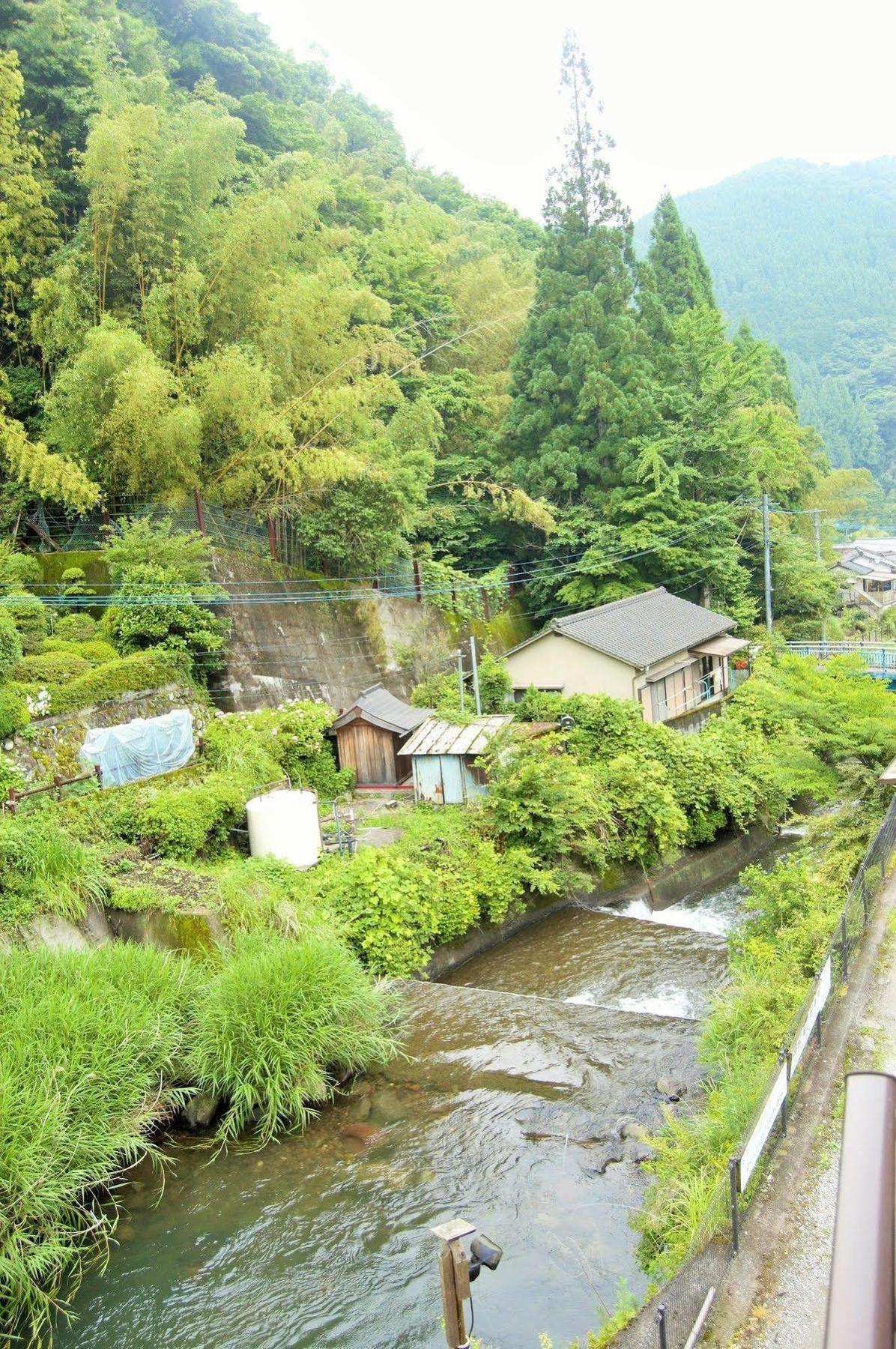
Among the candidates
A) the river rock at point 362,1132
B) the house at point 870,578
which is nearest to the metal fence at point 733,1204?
the river rock at point 362,1132

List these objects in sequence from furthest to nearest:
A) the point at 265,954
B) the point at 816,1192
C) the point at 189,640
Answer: the point at 189,640 < the point at 265,954 < the point at 816,1192

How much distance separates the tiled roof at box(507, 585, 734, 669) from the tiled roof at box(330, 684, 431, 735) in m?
4.37

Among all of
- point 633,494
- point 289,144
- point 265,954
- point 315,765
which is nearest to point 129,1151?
point 265,954

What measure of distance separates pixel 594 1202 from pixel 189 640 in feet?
43.7

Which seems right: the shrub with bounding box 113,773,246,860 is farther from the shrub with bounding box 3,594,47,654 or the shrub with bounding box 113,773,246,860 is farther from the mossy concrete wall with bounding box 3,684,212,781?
the shrub with bounding box 3,594,47,654

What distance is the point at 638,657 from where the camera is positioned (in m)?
21.5

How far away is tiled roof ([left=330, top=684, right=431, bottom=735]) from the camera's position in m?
18.6

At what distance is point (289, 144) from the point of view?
3856cm

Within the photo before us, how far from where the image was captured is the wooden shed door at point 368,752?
18828 millimetres

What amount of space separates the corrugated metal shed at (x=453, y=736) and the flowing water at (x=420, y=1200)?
5991 mm

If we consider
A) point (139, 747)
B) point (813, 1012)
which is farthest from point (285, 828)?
point (813, 1012)

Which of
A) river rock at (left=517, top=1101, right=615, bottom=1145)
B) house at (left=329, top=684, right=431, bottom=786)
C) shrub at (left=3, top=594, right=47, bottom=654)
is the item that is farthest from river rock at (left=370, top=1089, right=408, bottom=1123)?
shrub at (left=3, top=594, right=47, bottom=654)

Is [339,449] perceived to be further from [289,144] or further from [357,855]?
[289,144]

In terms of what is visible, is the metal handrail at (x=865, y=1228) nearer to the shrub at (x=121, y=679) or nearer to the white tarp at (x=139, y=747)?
the white tarp at (x=139, y=747)
